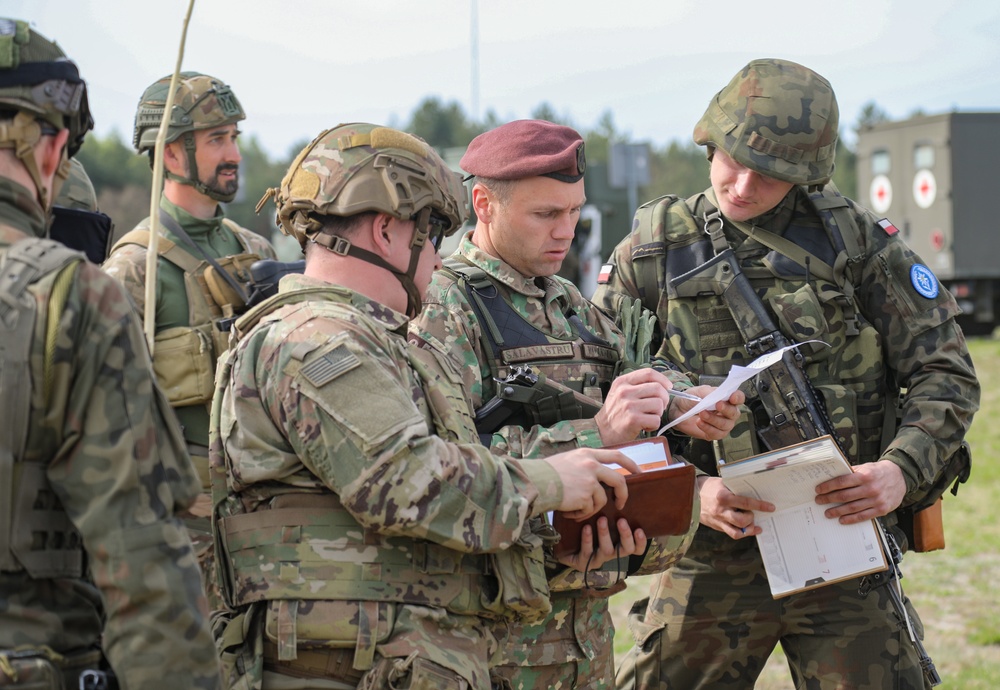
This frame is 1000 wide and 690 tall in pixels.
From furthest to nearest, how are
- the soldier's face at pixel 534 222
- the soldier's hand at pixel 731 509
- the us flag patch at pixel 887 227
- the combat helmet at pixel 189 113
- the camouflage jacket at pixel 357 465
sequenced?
the combat helmet at pixel 189 113 → the us flag patch at pixel 887 227 → the soldier's hand at pixel 731 509 → the soldier's face at pixel 534 222 → the camouflage jacket at pixel 357 465

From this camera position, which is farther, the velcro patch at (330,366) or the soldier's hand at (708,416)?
the soldier's hand at (708,416)

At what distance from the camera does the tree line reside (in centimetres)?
4601

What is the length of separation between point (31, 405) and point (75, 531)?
254 millimetres

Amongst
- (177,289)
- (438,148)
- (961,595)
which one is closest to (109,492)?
(177,289)

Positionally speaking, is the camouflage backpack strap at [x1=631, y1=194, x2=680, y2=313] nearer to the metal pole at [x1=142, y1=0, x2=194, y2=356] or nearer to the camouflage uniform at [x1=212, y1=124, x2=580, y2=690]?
the camouflage uniform at [x1=212, y1=124, x2=580, y2=690]

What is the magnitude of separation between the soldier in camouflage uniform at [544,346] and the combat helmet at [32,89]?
4.45ft

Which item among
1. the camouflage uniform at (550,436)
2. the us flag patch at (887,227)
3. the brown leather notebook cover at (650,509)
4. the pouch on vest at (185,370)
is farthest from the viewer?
the pouch on vest at (185,370)

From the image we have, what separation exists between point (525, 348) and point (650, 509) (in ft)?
2.63

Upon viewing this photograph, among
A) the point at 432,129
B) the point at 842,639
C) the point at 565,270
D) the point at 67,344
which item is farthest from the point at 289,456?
the point at 432,129

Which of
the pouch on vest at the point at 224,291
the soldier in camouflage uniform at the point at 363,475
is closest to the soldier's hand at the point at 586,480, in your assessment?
the soldier in camouflage uniform at the point at 363,475

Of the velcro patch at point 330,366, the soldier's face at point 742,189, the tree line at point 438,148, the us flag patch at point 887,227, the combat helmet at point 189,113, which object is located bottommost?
the tree line at point 438,148

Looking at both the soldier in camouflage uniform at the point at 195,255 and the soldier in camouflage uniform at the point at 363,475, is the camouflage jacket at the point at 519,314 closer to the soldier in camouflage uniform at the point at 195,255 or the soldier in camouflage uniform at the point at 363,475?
the soldier in camouflage uniform at the point at 363,475

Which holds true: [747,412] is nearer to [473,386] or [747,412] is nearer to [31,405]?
[473,386]

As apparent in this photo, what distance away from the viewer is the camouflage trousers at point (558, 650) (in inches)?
131
